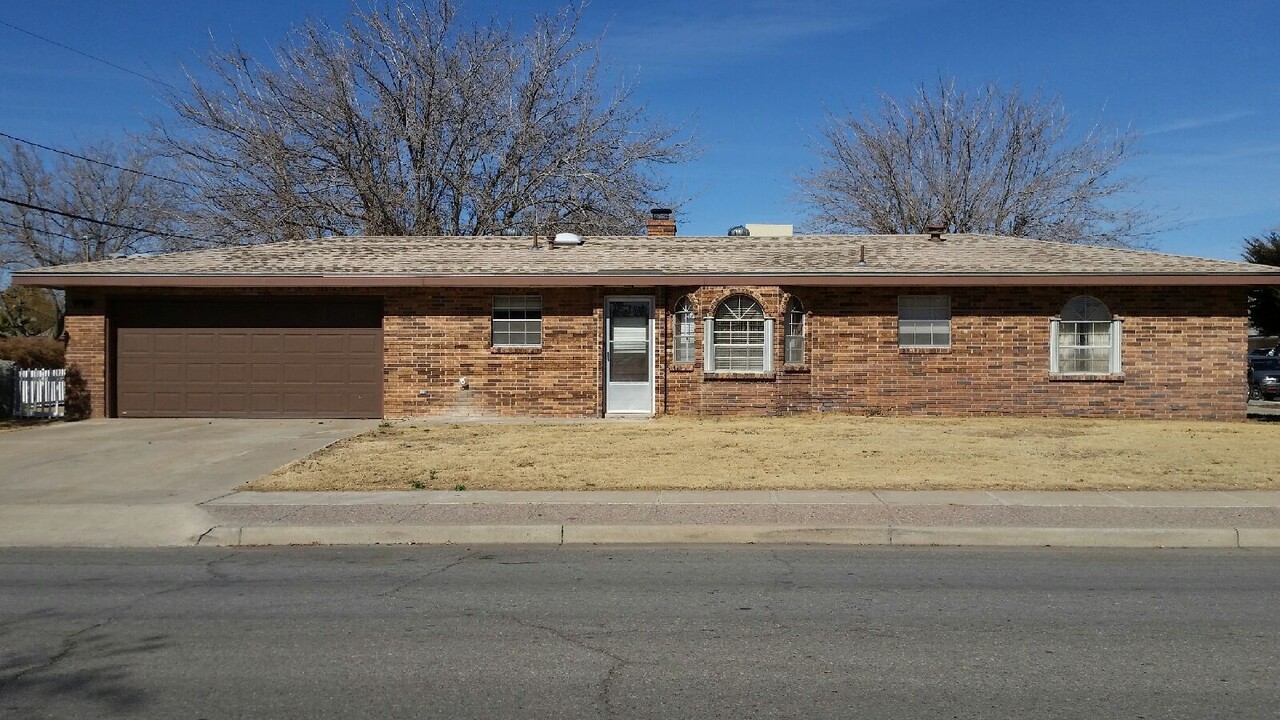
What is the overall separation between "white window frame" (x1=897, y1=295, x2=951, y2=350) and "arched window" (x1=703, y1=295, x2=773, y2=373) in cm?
243

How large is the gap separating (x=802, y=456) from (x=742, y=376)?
4893 mm

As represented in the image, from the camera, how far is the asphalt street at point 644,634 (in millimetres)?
4844

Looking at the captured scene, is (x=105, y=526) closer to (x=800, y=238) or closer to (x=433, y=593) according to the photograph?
(x=433, y=593)

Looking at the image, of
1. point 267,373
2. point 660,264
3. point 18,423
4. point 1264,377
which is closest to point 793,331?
point 660,264

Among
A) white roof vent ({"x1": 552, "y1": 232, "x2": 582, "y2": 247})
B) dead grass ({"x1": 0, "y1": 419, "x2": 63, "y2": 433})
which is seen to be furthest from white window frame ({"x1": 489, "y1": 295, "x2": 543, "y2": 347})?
dead grass ({"x1": 0, "y1": 419, "x2": 63, "y2": 433})

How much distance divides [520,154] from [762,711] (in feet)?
89.5

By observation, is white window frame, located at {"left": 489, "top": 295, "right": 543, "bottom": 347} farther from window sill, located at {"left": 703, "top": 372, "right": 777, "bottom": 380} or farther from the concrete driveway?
window sill, located at {"left": 703, "top": 372, "right": 777, "bottom": 380}

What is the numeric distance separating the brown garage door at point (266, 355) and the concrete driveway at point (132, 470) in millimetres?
515

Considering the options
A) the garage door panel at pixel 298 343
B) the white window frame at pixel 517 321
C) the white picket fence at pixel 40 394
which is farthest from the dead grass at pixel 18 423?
the white window frame at pixel 517 321

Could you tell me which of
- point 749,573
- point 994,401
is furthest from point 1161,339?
point 749,573

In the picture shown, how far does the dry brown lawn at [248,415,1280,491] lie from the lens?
11.3 meters

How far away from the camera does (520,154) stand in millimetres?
30453

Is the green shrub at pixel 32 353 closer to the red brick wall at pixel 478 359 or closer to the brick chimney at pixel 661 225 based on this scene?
the red brick wall at pixel 478 359

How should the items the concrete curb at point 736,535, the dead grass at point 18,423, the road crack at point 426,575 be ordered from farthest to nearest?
1. the dead grass at point 18,423
2. the concrete curb at point 736,535
3. the road crack at point 426,575
